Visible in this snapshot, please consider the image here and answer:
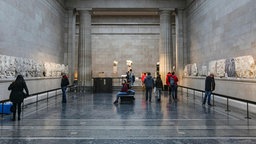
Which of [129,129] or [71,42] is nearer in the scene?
[129,129]

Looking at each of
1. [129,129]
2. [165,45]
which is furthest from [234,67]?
[165,45]

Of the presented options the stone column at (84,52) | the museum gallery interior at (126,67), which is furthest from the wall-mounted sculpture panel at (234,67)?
the stone column at (84,52)

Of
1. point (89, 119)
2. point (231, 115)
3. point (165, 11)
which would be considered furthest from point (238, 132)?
Answer: point (165, 11)

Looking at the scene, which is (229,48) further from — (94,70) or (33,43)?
(94,70)

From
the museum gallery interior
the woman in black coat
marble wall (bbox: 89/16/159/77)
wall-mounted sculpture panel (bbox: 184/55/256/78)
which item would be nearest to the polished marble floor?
the museum gallery interior

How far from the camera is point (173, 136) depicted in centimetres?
650

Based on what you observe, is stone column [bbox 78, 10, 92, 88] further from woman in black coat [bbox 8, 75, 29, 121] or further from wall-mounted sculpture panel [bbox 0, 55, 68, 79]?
woman in black coat [bbox 8, 75, 29, 121]

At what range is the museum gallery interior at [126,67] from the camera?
7.21 meters

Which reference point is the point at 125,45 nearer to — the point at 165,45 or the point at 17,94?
the point at 165,45

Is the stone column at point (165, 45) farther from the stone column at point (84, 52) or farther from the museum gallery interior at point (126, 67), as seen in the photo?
the stone column at point (84, 52)

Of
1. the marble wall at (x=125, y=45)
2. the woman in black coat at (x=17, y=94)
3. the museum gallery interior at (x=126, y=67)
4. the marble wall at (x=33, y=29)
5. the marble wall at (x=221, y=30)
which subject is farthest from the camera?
the marble wall at (x=125, y=45)

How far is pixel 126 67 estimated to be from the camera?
33.2m

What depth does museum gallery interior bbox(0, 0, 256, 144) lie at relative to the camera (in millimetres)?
7211

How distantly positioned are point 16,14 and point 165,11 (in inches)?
638
